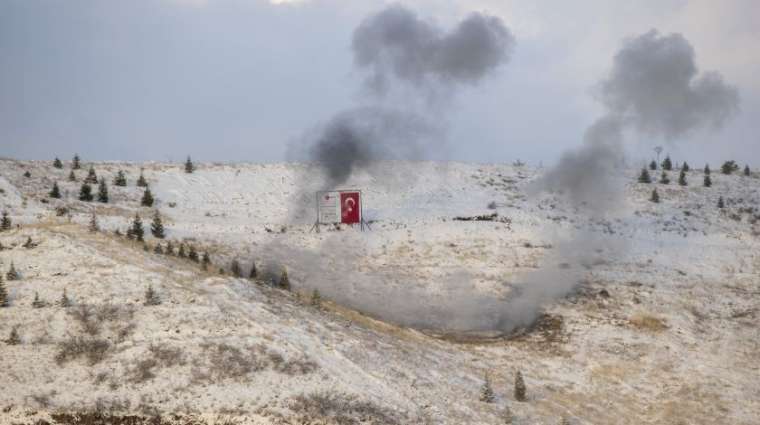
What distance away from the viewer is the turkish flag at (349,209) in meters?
55.7

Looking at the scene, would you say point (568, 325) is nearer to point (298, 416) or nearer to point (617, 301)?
point (617, 301)

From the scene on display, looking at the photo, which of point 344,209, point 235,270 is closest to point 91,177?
point 344,209

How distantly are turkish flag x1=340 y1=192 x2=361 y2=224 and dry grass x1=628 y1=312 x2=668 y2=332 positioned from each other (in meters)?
24.6

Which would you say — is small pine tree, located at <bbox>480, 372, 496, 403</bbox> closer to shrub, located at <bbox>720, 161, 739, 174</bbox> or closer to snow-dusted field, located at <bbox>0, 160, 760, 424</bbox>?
snow-dusted field, located at <bbox>0, 160, 760, 424</bbox>

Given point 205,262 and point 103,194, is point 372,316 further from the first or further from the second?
point 103,194

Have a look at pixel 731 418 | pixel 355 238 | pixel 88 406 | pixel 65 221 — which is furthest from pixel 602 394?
pixel 65 221

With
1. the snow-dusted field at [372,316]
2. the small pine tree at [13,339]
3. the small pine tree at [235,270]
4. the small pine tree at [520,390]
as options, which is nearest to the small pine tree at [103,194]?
the snow-dusted field at [372,316]

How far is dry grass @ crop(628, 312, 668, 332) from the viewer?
121ft

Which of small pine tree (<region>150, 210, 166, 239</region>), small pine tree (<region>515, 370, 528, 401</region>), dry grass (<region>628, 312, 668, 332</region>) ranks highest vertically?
→ small pine tree (<region>150, 210, 166, 239</region>)

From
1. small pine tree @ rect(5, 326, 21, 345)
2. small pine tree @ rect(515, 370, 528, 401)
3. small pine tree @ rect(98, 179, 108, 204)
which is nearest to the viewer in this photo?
small pine tree @ rect(5, 326, 21, 345)

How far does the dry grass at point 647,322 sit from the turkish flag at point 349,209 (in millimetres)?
24622

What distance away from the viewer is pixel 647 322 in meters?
37.4

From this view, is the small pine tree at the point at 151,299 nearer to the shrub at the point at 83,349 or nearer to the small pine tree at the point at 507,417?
the shrub at the point at 83,349

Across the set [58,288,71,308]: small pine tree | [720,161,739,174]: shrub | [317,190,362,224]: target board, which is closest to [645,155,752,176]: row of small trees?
[720,161,739,174]: shrub
